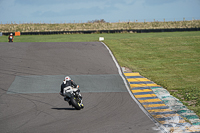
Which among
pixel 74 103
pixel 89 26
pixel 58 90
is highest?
pixel 89 26

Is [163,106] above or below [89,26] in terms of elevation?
below

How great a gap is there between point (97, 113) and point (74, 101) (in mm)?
1201

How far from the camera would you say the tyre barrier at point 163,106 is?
10.6m

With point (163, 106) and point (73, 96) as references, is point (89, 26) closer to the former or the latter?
point (163, 106)

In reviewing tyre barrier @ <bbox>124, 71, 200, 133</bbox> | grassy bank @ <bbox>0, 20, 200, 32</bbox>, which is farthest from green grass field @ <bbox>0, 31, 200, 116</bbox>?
grassy bank @ <bbox>0, 20, 200, 32</bbox>

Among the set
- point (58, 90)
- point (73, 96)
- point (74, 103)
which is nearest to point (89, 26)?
point (58, 90)

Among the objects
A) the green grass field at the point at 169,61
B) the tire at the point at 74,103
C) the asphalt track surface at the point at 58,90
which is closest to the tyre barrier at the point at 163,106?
the green grass field at the point at 169,61

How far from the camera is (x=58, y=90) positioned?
16.2m

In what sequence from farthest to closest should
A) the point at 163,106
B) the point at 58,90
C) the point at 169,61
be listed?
the point at 169,61
the point at 58,90
the point at 163,106

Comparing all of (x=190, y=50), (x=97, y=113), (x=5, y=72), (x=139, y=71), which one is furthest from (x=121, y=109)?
(x=190, y=50)

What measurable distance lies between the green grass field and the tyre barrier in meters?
0.51

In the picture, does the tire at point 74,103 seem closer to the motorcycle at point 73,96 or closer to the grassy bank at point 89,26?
the motorcycle at point 73,96

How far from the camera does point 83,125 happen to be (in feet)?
33.5

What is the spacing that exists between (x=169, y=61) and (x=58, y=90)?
39.0 feet
